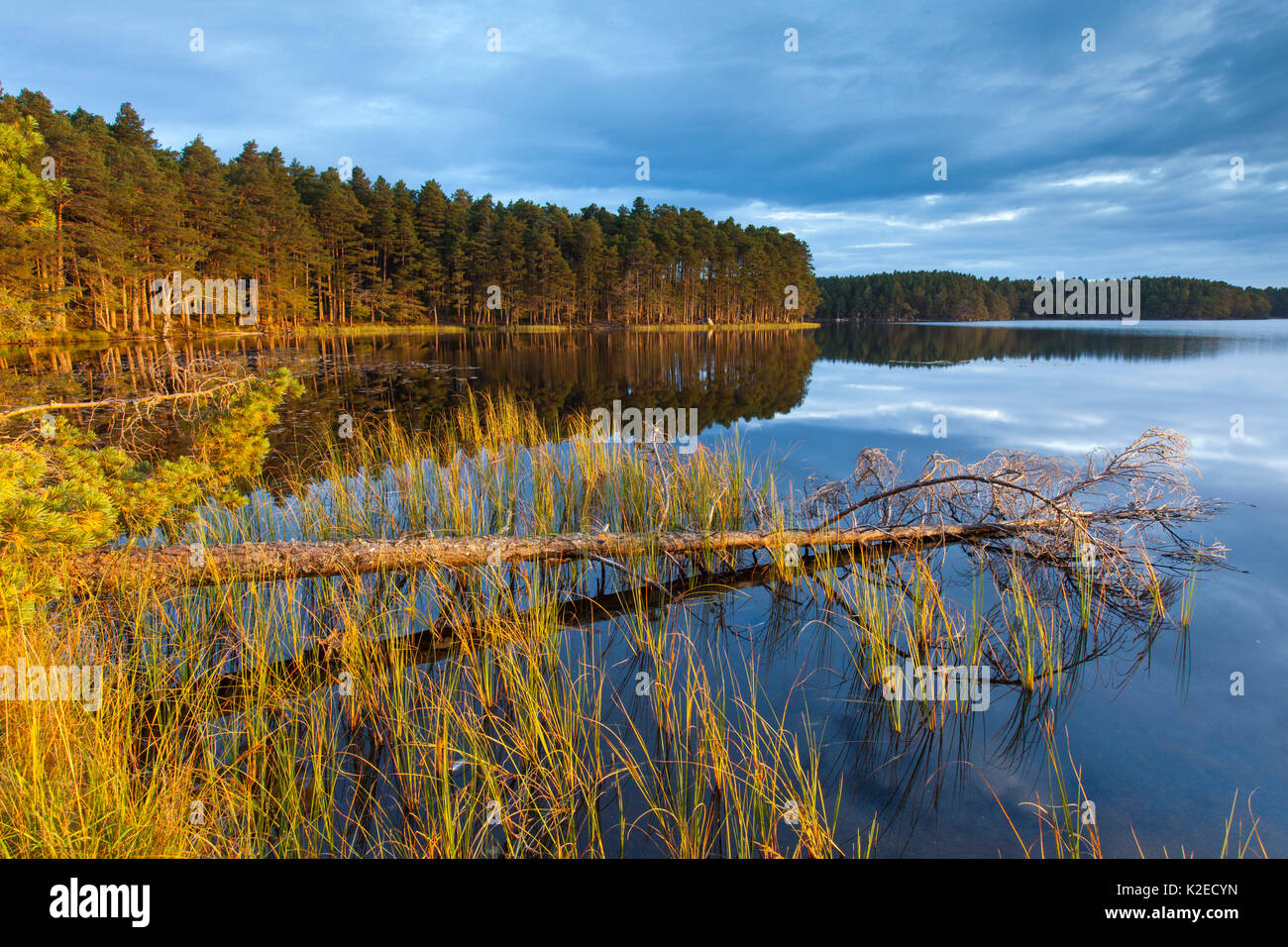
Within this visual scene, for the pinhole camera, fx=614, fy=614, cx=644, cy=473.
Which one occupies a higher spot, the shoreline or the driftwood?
the shoreline

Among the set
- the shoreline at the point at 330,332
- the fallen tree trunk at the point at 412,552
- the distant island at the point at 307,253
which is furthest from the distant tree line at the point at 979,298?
the fallen tree trunk at the point at 412,552

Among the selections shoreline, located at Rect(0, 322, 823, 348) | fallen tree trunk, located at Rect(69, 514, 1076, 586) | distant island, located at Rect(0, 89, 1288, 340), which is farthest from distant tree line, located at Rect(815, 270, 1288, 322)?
fallen tree trunk, located at Rect(69, 514, 1076, 586)

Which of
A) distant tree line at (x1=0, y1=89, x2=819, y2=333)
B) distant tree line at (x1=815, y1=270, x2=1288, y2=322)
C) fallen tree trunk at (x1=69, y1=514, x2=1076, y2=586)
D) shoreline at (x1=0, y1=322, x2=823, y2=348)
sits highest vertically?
distant tree line at (x1=815, y1=270, x2=1288, y2=322)

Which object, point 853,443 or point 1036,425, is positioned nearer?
point 853,443

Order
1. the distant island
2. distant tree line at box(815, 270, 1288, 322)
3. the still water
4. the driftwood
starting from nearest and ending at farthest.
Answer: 1. the still water
2. the driftwood
3. the distant island
4. distant tree line at box(815, 270, 1288, 322)

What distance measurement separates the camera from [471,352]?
113 feet

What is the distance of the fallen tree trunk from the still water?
2.43ft

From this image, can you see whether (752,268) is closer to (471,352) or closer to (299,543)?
(471,352)

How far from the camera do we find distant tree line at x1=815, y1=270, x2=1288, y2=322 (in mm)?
Result: 112938

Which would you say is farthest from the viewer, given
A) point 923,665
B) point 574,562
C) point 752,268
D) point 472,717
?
point 752,268

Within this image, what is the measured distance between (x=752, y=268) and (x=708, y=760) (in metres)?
85.1

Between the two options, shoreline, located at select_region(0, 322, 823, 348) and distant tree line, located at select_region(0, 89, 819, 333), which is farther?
shoreline, located at select_region(0, 322, 823, 348)

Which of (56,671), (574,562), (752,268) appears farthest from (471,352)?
(752,268)

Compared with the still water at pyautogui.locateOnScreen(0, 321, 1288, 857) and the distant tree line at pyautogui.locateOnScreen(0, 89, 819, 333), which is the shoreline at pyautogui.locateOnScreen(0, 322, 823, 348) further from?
the still water at pyautogui.locateOnScreen(0, 321, 1288, 857)
